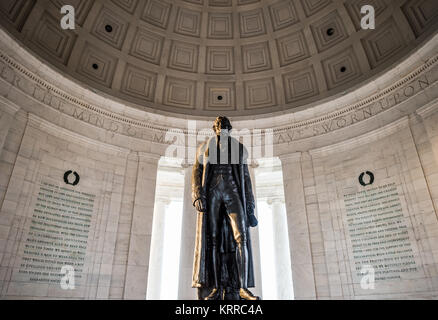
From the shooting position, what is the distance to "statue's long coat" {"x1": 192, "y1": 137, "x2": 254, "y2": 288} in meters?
5.59

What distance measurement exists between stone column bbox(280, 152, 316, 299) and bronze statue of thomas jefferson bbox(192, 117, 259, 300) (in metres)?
6.50

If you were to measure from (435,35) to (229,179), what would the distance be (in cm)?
920

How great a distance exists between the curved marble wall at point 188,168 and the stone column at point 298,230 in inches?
1.6

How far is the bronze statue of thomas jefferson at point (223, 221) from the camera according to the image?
5570 millimetres

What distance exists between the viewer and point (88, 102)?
41.0ft

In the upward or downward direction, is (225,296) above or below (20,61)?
below

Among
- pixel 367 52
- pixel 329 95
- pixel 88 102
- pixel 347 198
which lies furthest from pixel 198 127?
pixel 367 52

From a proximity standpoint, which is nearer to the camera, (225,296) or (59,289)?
(225,296)

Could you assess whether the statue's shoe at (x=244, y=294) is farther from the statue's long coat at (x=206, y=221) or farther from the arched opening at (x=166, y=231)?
the arched opening at (x=166, y=231)

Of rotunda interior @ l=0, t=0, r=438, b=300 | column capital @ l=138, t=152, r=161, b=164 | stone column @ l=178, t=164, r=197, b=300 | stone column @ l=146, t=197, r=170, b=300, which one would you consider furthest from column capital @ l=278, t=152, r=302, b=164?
stone column @ l=146, t=197, r=170, b=300

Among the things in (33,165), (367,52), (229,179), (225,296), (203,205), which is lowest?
(225,296)

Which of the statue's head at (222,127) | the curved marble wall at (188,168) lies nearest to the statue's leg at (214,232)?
the statue's head at (222,127)

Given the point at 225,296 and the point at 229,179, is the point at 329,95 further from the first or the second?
the point at 225,296

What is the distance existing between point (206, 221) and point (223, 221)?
38 centimetres
